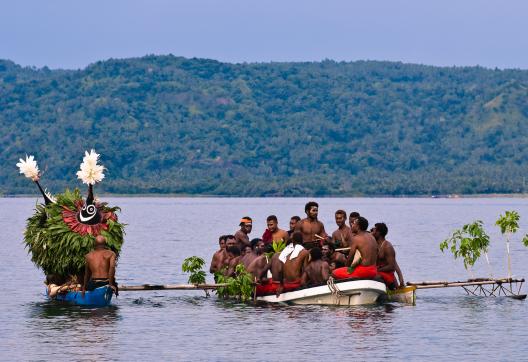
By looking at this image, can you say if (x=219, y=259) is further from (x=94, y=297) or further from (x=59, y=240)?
(x=59, y=240)

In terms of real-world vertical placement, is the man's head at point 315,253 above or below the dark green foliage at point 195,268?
above

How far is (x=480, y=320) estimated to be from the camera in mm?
32406

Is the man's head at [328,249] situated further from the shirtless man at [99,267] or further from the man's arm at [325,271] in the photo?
the shirtless man at [99,267]

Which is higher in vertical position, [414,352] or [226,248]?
[226,248]

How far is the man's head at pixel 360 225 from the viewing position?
3142cm

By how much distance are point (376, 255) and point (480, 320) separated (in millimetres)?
3307

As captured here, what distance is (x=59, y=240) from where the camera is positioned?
33062 mm

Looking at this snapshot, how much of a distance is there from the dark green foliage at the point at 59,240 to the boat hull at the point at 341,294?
496 cm

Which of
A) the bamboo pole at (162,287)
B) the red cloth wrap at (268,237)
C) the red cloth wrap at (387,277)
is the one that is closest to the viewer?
the red cloth wrap at (387,277)

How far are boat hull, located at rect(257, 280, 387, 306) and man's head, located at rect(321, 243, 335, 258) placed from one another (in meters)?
1.16

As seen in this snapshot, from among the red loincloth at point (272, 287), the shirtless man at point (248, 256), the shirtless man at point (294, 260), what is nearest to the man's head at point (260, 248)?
the shirtless man at point (248, 256)

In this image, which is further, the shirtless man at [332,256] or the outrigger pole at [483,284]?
the outrigger pole at [483,284]

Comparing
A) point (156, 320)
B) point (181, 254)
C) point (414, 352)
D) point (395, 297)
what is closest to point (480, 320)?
point (395, 297)

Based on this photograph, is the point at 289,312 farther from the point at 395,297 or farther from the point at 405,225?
the point at 405,225
